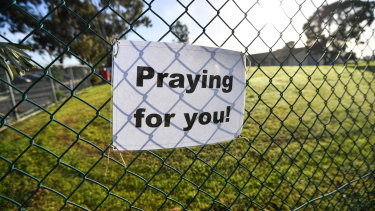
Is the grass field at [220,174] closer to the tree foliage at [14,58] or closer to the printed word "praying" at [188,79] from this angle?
the printed word "praying" at [188,79]

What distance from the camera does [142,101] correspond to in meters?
1.01

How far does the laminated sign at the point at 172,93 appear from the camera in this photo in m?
0.98

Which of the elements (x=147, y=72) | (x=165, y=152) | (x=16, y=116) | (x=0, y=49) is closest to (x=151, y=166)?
(x=165, y=152)

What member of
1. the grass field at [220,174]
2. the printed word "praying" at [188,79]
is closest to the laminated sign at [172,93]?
the printed word "praying" at [188,79]

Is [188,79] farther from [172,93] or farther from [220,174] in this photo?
[220,174]

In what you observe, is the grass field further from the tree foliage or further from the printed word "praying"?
the tree foliage

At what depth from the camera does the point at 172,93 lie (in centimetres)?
105

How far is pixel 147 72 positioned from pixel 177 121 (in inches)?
12.1

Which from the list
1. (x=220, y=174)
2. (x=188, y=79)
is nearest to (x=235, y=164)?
(x=220, y=174)

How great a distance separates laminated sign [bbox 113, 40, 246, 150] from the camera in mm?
976

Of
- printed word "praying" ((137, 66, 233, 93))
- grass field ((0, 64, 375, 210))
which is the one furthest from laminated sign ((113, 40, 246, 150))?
grass field ((0, 64, 375, 210))

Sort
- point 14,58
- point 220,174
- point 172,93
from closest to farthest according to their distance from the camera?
point 14,58 → point 172,93 → point 220,174

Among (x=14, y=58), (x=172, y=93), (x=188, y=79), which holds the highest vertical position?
(x=188, y=79)

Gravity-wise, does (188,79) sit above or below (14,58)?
above
